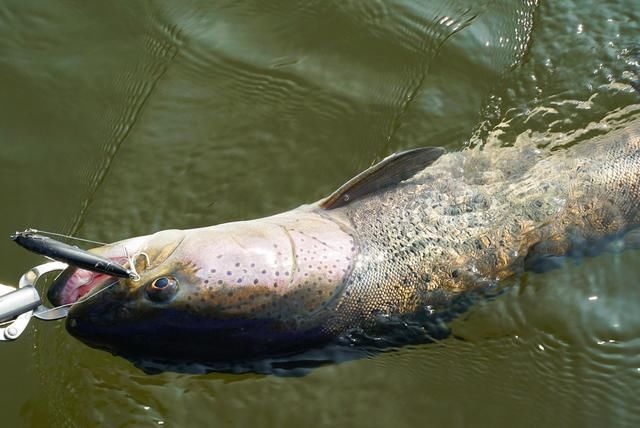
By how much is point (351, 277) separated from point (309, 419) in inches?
38.1

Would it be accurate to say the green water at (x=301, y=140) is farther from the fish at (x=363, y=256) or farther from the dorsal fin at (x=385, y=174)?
the dorsal fin at (x=385, y=174)

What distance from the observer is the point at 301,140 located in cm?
546

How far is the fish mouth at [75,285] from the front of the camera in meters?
3.83

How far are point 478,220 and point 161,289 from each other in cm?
183

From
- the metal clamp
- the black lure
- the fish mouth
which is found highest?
the black lure

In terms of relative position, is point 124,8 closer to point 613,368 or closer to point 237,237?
point 237,237

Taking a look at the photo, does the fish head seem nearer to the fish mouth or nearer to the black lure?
the fish mouth

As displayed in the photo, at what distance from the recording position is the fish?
12.8ft

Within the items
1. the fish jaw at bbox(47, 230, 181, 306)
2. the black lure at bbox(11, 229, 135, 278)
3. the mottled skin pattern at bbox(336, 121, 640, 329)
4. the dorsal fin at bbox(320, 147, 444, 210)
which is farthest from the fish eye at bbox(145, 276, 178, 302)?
the dorsal fin at bbox(320, 147, 444, 210)

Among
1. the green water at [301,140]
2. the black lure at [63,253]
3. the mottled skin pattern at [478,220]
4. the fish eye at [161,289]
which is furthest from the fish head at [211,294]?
the green water at [301,140]

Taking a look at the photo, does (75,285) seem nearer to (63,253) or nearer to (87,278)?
(87,278)

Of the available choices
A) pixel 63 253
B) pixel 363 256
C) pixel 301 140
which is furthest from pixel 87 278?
pixel 301 140

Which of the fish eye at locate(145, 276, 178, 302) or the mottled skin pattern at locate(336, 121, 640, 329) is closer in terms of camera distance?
the fish eye at locate(145, 276, 178, 302)

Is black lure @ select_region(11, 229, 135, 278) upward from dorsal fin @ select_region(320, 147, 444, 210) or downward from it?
downward
